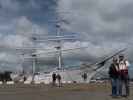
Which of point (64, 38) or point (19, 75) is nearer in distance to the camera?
point (64, 38)

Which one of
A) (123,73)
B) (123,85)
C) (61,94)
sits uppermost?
(123,73)

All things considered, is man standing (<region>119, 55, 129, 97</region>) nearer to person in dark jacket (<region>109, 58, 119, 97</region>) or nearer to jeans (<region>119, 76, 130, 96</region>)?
jeans (<region>119, 76, 130, 96</region>)

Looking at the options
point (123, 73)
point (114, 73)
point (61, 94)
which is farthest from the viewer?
Result: point (61, 94)

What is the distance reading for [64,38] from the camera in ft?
354

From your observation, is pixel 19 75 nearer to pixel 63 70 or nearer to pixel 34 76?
pixel 34 76

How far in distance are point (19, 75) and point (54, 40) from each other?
65.3ft

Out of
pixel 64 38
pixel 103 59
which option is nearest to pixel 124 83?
pixel 103 59

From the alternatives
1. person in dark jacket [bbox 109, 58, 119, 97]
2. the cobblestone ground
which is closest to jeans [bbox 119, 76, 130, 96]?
person in dark jacket [bbox 109, 58, 119, 97]

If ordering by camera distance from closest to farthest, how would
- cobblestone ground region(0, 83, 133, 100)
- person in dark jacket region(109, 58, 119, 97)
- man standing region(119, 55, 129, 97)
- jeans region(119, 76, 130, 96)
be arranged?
cobblestone ground region(0, 83, 133, 100)
man standing region(119, 55, 129, 97)
person in dark jacket region(109, 58, 119, 97)
jeans region(119, 76, 130, 96)

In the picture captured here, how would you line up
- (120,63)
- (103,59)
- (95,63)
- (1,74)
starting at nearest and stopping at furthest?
(120,63) → (103,59) → (95,63) → (1,74)

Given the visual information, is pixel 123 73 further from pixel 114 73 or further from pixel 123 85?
pixel 123 85

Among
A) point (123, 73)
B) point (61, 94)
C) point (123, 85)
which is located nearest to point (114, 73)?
point (123, 73)

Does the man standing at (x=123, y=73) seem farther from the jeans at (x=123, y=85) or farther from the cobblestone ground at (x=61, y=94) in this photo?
the cobblestone ground at (x=61, y=94)

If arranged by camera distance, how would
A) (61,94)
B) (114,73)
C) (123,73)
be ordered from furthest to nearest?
(61,94) < (114,73) < (123,73)
